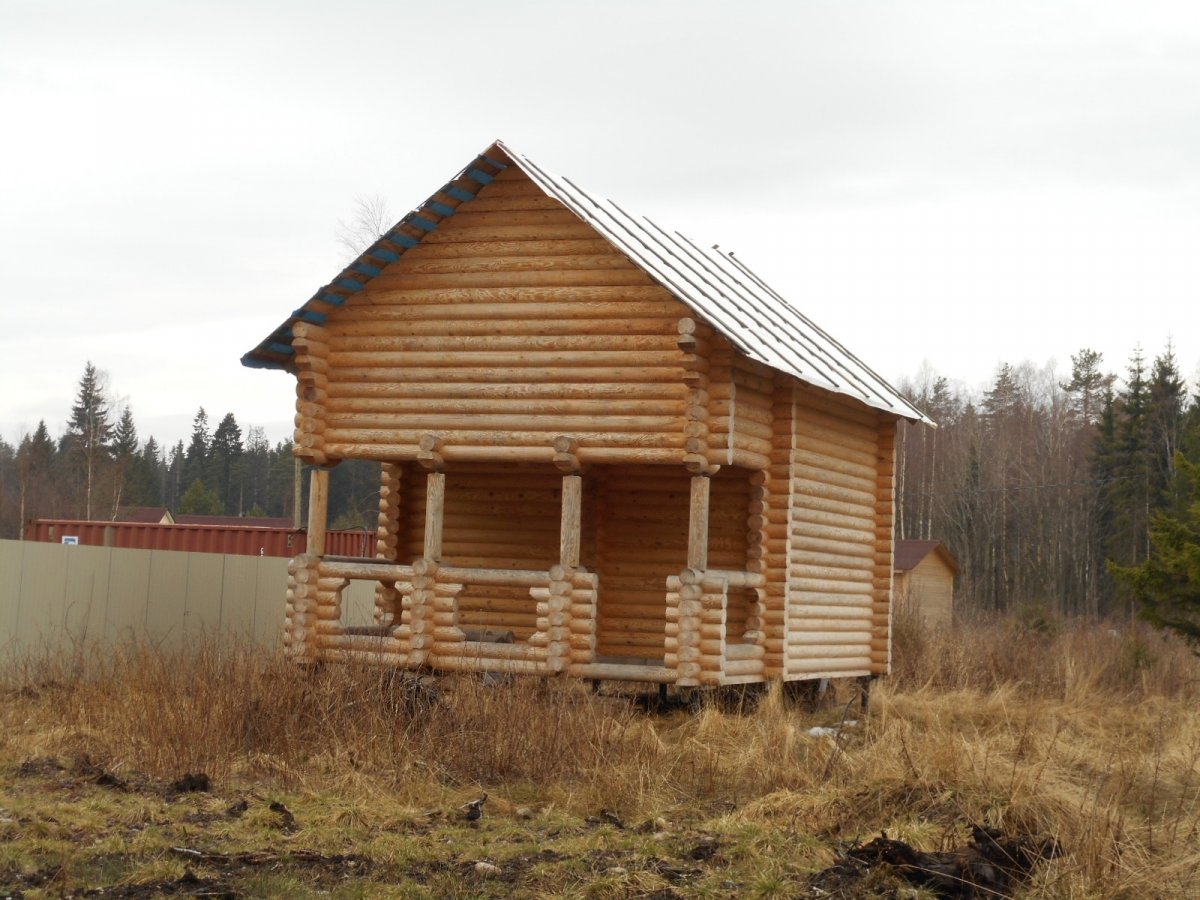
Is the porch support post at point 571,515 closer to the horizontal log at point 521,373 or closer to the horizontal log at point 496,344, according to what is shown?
the horizontal log at point 521,373

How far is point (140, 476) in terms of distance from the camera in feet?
265

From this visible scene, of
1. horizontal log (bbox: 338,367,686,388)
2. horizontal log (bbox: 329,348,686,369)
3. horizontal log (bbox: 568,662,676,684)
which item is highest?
horizontal log (bbox: 329,348,686,369)

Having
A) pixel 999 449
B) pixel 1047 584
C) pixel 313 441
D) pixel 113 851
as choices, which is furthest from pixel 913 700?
pixel 999 449

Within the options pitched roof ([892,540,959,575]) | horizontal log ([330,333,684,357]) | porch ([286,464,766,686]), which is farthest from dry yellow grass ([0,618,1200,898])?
pitched roof ([892,540,959,575])

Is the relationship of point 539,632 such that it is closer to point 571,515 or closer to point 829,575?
point 571,515

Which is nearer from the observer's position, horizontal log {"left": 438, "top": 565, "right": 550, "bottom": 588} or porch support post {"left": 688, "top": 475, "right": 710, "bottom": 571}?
porch support post {"left": 688, "top": 475, "right": 710, "bottom": 571}

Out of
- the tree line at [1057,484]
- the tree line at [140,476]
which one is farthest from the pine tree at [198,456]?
the tree line at [1057,484]

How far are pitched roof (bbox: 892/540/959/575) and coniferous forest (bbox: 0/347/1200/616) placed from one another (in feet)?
7.34

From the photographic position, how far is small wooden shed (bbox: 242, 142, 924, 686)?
15.7m

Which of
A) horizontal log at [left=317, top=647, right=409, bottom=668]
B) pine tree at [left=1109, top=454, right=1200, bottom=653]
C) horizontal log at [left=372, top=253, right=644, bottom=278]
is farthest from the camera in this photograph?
pine tree at [left=1109, top=454, right=1200, bottom=653]

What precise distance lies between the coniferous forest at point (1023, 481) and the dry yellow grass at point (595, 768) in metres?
32.0

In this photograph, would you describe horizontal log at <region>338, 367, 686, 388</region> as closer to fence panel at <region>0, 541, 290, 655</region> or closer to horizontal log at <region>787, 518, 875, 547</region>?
horizontal log at <region>787, 518, 875, 547</region>

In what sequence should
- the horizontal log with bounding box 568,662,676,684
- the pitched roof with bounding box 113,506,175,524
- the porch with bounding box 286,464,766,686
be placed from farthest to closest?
the pitched roof with bounding box 113,506,175,524
the porch with bounding box 286,464,766,686
the horizontal log with bounding box 568,662,676,684

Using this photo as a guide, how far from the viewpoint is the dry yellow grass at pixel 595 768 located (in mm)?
9117
